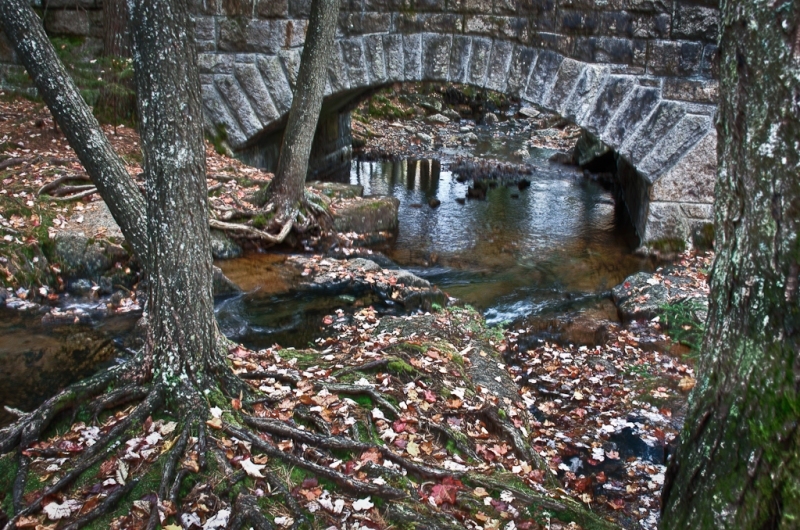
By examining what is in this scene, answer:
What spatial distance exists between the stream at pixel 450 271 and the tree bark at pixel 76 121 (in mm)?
1801

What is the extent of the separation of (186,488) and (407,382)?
165 cm

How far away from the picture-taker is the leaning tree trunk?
6.31 ft

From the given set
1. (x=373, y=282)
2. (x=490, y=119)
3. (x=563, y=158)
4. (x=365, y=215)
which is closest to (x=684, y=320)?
(x=373, y=282)

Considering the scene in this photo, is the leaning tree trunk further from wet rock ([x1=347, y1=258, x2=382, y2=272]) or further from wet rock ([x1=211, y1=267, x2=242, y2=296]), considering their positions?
wet rock ([x1=347, y1=258, x2=382, y2=272])

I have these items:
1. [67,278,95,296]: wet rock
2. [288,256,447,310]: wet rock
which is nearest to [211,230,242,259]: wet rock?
[288,256,447,310]: wet rock

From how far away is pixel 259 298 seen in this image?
7.18m

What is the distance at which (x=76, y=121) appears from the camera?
4.08 metres

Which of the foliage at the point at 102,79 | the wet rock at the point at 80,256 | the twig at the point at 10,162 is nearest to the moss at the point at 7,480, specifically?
the wet rock at the point at 80,256

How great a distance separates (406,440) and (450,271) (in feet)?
16.4

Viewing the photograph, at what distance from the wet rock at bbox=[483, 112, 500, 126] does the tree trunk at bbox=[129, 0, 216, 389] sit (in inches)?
778

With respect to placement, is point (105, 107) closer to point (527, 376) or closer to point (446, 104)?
point (527, 376)

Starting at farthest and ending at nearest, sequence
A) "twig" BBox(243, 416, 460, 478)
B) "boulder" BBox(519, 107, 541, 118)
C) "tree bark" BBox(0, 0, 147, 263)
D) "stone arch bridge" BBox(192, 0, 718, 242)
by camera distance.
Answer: "boulder" BBox(519, 107, 541, 118)
"stone arch bridge" BBox(192, 0, 718, 242)
"tree bark" BBox(0, 0, 147, 263)
"twig" BBox(243, 416, 460, 478)

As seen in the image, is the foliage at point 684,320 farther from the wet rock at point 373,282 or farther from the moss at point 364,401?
the moss at point 364,401

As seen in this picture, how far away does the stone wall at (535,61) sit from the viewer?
8531mm
